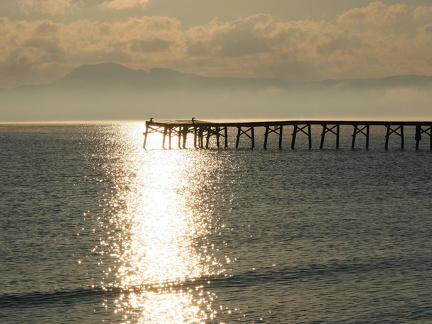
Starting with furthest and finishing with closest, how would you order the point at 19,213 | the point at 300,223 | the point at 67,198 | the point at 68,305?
the point at 67,198 < the point at 19,213 < the point at 300,223 < the point at 68,305

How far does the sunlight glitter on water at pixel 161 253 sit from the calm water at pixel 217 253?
0.05 metres

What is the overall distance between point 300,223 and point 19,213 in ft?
44.7

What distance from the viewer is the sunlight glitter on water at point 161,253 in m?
20.2

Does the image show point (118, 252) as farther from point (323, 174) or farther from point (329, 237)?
point (323, 174)

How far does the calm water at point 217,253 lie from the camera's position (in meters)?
20.0

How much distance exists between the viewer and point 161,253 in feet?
89.8

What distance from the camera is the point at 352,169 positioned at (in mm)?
70312

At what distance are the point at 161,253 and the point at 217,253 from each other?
1908 millimetres

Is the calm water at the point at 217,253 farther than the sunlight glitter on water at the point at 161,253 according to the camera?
No

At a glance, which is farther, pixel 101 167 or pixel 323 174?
pixel 101 167

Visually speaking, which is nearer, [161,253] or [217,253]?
[217,253]

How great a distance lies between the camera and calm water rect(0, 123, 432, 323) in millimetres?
20000

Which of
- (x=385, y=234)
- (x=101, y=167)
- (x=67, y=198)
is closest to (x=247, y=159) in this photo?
(x=101, y=167)

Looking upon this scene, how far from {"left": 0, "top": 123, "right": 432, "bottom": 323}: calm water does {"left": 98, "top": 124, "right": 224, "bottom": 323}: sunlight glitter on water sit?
2.0 inches
